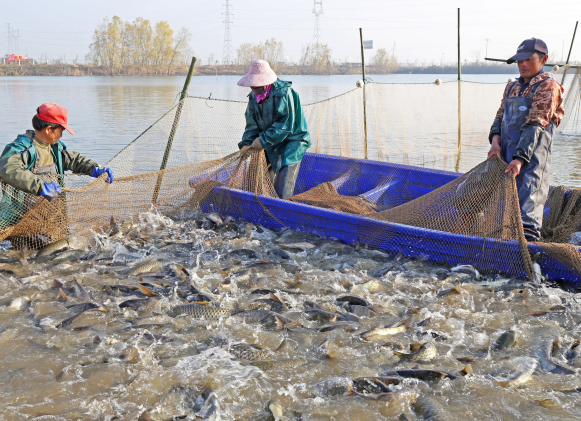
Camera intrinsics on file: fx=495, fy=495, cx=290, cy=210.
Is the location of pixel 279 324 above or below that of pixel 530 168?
below

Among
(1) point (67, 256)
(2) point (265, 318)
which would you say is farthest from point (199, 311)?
(1) point (67, 256)

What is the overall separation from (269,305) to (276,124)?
2.86 m

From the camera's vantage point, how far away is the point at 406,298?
469cm

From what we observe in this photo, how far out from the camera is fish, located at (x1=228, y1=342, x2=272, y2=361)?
3750 millimetres

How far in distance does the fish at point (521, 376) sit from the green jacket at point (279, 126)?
13.3 ft

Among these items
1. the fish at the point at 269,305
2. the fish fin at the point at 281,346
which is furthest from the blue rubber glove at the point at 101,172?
the fish fin at the point at 281,346

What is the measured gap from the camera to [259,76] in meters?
6.33

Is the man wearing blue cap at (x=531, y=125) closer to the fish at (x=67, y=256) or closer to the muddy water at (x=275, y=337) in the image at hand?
the muddy water at (x=275, y=337)

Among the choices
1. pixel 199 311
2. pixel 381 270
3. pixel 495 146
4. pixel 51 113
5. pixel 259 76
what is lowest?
pixel 199 311

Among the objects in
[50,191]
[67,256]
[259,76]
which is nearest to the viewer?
[50,191]

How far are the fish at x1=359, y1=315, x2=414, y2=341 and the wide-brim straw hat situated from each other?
11.8 ft

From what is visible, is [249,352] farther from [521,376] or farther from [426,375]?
[521,376]

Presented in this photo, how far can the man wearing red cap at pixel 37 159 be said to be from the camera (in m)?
5.11

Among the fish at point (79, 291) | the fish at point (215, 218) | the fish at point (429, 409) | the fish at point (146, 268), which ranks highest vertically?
the fish at point (215, 218)
